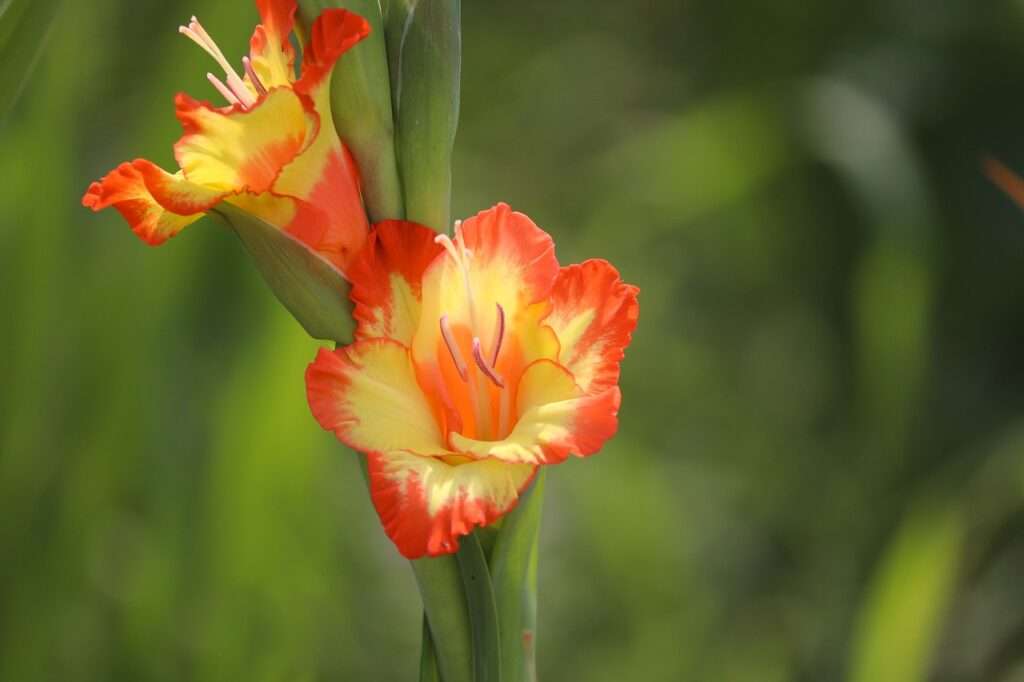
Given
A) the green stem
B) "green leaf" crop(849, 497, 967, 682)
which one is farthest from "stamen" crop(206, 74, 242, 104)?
"green leaf" crop(849, 497, 967, 682)

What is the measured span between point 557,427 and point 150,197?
161 millimetres

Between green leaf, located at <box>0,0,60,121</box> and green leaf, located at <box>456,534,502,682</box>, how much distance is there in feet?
0.74

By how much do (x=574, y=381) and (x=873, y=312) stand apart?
0.92 m

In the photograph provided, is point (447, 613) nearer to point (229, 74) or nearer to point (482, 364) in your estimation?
point (482, 364)

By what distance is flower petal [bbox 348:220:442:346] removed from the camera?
0.47m

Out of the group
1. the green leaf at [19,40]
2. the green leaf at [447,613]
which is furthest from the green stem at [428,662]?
the green leaf at [19,40]

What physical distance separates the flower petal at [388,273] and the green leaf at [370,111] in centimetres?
1

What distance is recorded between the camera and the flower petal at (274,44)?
0.47 m

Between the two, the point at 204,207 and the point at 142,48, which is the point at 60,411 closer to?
the point at 204,207

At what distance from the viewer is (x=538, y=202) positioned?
6.32 ft

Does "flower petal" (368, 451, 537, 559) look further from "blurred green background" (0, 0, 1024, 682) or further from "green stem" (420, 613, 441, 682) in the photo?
"blurred green background" (0, 0, 1024, 682)

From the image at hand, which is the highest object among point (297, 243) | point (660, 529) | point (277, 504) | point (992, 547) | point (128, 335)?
point (297, 243)

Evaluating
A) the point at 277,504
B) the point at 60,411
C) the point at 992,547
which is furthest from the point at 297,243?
the point at 992,547

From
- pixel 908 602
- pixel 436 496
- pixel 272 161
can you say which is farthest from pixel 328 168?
pixel 908 602
